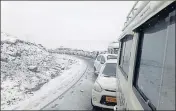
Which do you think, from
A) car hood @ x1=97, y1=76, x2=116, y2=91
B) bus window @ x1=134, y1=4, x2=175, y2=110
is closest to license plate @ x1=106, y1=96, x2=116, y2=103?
car hood @ x1=97, y1=76, x2=116, y2=91

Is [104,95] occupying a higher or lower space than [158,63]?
lower

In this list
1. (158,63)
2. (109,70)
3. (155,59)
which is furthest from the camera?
(109,70)

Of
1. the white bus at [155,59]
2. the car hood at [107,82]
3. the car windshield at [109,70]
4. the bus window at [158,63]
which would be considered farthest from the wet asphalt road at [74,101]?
the bus window at [158,63]

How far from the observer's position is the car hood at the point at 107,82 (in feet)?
23.3

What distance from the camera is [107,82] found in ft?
24.5

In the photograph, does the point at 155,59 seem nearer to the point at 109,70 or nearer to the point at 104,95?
the point at 104,95

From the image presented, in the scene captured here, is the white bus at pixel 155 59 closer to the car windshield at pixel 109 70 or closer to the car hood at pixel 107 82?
the car hood at pixel 107 82

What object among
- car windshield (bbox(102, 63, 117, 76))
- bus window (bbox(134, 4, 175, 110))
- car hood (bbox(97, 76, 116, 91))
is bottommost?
car hood (bbox(97, 76, 116, 91))

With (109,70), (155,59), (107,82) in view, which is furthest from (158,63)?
(109,70)

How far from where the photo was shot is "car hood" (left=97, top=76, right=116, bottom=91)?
7116 millimetres

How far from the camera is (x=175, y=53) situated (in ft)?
5.14

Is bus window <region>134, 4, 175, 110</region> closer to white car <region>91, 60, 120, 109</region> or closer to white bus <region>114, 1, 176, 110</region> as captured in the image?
white bus <region>114, 1, 176, 110</region>

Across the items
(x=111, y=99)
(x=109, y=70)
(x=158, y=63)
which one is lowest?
(x=111, y=99)

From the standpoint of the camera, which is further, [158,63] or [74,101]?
[74,101]
